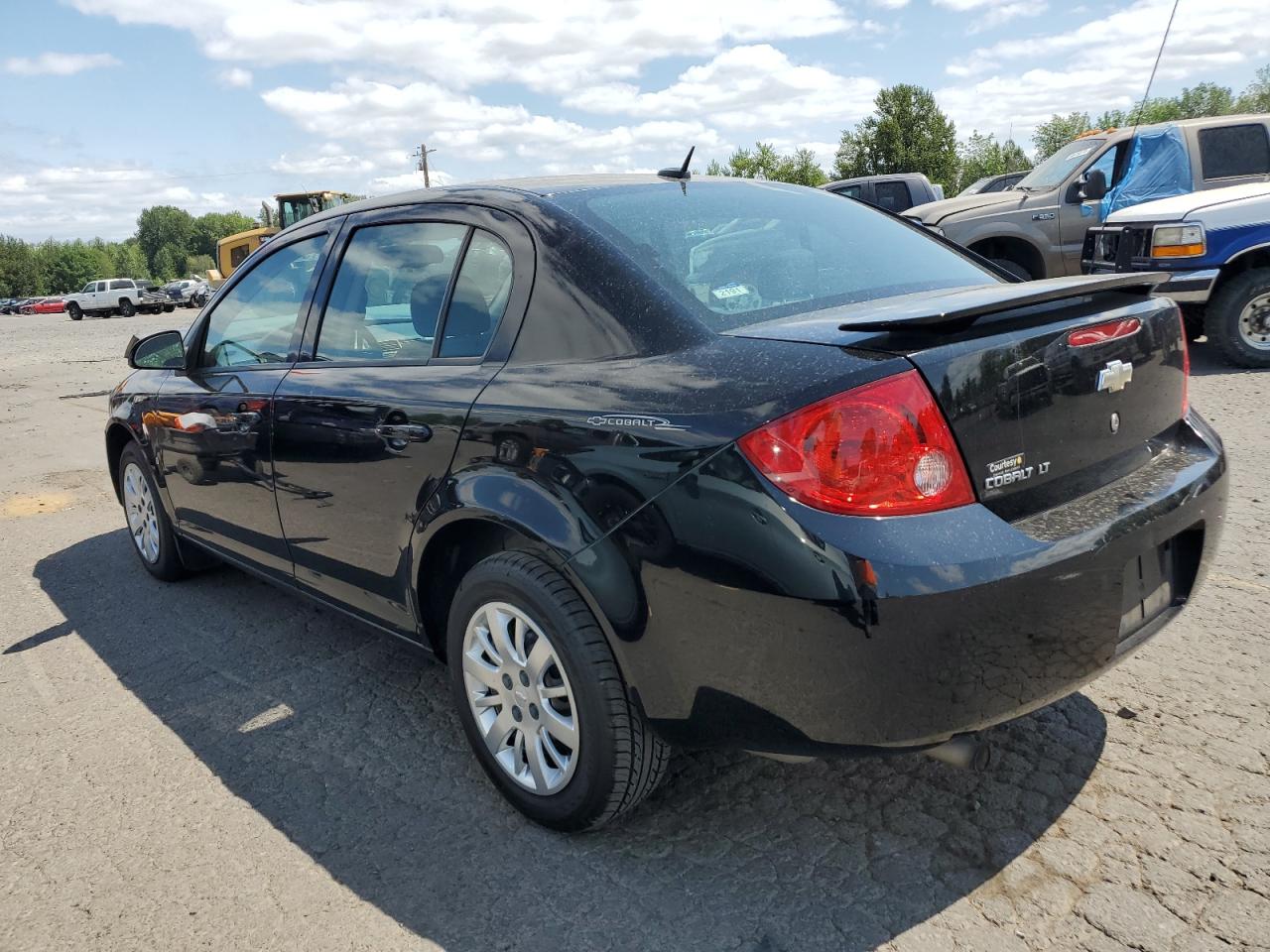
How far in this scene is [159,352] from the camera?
4.47m

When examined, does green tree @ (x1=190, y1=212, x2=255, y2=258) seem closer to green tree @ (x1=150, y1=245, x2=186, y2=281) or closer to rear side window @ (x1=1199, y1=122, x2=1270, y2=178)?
green tree @ (x1=150, y1=245, x2=186, y2=281)

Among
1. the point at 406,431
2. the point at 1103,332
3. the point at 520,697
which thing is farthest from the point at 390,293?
the point at 1103,332

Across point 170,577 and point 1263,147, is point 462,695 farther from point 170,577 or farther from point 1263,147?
point 1263,147

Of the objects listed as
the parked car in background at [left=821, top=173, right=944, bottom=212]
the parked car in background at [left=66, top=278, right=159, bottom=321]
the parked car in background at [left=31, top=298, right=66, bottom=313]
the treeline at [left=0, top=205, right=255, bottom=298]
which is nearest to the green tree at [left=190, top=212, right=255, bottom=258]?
the treeline at [left=0, top=205, right=255, bottom=298]

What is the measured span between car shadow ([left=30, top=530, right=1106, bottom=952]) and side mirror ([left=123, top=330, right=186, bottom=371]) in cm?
146

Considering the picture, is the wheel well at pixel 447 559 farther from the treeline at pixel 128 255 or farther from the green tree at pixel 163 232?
the green tree at pixel 163 232

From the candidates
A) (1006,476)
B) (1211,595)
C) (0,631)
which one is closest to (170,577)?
(0,631)

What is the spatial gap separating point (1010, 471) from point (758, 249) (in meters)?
1.03

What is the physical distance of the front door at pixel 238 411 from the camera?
11.8ft

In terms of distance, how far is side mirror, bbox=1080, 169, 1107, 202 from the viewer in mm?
8992

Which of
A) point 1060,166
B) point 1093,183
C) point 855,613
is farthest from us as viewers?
point 1060,166

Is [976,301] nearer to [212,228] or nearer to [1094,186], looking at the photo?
[1094,186]

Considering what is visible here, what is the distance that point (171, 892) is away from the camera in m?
2.50

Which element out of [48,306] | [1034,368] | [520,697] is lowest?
[520,697]
